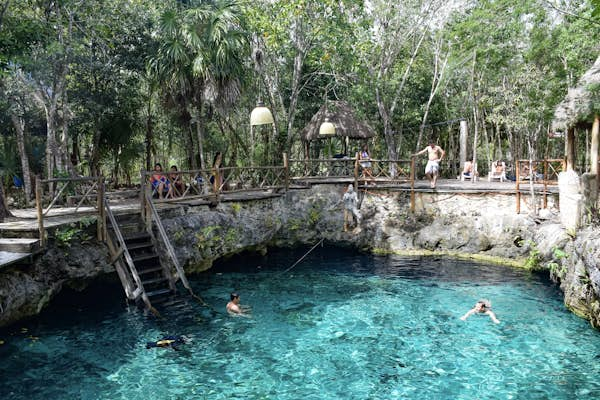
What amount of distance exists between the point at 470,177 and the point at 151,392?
18.5 m

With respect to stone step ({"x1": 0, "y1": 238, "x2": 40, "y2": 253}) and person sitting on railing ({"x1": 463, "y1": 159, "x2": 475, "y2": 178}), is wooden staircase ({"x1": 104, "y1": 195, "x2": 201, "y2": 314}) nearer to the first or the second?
stone step ({"x1": 0, "y1": 238, "x2": 40, "y2": 253})

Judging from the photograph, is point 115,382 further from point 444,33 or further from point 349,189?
point 444,33

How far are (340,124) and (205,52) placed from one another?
661 cm

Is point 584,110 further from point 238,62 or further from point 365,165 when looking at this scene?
point 238,62

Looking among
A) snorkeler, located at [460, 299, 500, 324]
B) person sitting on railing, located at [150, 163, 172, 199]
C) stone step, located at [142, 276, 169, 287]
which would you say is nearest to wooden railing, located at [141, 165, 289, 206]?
person sitting on railing, located at [150, 163, 172, 199]

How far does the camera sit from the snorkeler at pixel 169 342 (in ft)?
31.3

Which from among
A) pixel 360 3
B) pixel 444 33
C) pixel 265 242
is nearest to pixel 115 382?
pixel 265 242

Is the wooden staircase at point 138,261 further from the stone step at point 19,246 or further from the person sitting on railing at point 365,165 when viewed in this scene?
the person sitting on railing at point 365,165

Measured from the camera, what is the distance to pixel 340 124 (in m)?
20.4

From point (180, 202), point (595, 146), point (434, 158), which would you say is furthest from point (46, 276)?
point (595, 146)

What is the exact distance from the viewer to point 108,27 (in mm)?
15539

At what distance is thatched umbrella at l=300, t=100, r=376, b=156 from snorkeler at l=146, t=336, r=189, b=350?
12108 mm

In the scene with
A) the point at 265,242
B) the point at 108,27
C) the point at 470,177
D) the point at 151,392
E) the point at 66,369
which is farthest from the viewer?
the point at 470,177

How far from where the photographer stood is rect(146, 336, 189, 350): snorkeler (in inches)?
375
